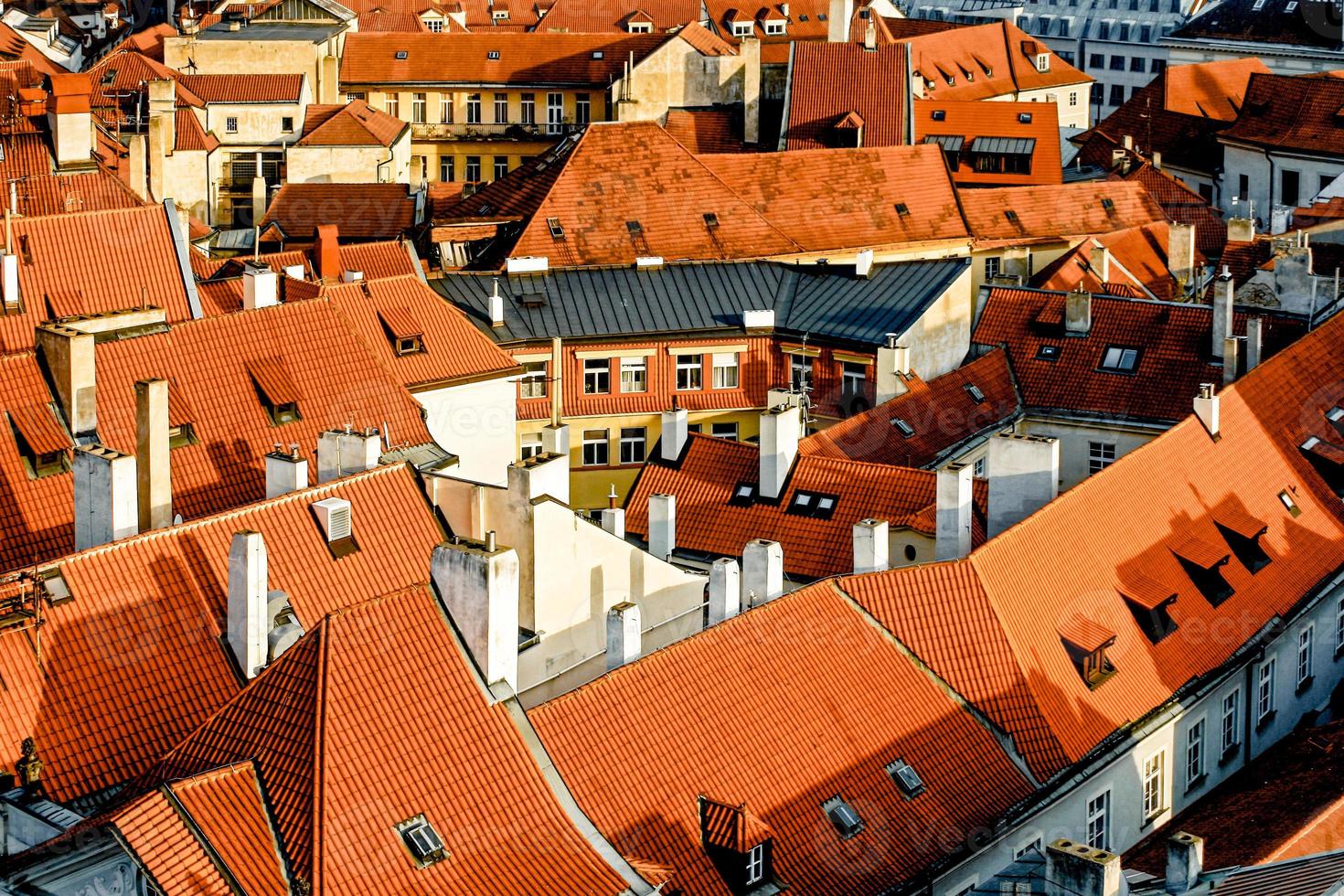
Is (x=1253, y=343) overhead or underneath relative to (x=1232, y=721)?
overhead

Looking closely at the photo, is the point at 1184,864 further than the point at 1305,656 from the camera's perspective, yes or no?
No

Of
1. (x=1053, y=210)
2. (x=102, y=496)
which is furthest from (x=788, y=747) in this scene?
(x=1053, y=210)

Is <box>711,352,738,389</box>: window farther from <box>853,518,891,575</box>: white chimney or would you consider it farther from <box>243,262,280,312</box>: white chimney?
<box>853,518,891,575</box>: white chimney

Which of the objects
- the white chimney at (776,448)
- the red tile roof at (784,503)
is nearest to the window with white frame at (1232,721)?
the red tile roof at (784,503)

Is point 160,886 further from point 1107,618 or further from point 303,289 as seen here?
point 303,289

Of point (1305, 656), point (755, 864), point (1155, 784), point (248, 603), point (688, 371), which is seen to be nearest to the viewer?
point (755, 864)

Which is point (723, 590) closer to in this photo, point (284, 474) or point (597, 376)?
point (284, 474)

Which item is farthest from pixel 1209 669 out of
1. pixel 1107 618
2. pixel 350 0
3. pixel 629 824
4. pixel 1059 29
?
pixel 1059 29
